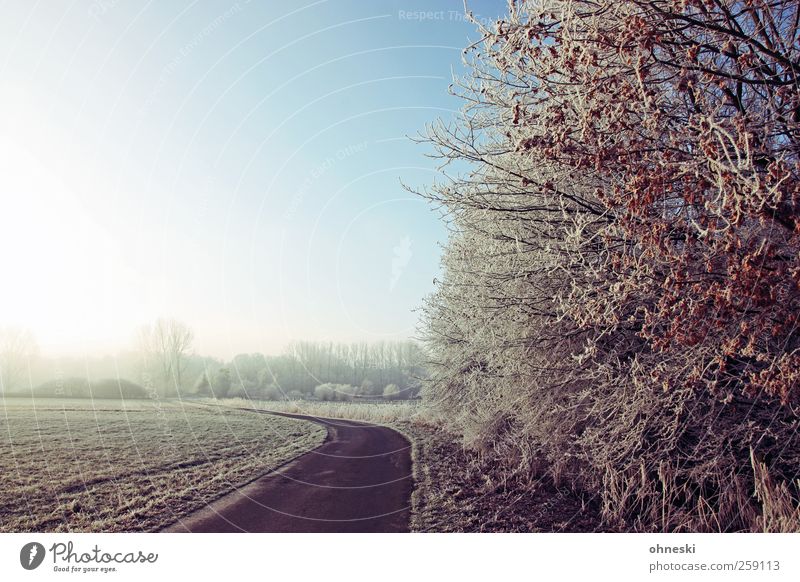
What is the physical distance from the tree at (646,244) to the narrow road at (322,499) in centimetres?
258

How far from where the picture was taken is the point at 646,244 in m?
4.43

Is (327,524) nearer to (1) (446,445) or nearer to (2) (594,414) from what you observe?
(2) (594,414)

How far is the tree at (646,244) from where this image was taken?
415 centimetres

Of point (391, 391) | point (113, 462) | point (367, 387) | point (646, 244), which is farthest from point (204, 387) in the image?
point (646, 244)

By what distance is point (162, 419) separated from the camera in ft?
38.3

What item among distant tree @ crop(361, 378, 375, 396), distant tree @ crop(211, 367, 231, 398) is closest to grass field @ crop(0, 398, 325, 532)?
distant tree @ crop(211, 367, 231, 398)

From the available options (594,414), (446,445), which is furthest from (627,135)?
(446,445)

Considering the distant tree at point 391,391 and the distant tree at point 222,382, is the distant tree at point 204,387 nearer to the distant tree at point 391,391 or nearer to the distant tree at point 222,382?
the distant tree at point 222,382

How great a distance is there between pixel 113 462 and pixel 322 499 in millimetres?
3571

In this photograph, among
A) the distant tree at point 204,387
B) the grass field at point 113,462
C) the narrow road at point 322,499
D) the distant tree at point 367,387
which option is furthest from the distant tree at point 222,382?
the distant tree at point 367,387

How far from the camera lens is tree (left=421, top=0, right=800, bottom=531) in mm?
4152

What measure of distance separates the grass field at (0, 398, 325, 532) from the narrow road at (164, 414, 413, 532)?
391mm

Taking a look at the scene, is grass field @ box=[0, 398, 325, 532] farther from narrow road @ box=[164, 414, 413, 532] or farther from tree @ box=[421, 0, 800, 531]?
tree @ box=[421, 0, 800, 531]

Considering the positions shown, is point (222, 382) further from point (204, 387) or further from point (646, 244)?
point (646, 244)
